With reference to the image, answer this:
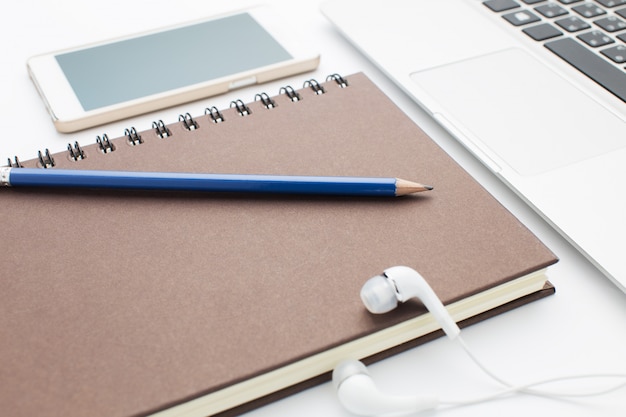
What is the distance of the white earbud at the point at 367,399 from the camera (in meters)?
0.38

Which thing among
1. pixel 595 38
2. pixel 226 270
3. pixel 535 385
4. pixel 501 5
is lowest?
pixel 535 385

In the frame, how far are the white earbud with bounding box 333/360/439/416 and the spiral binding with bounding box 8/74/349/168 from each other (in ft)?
0.93

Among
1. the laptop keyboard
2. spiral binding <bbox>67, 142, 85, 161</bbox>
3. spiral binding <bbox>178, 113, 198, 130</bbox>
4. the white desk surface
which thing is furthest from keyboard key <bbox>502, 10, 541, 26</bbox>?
spiral binding <bbox>67, 142, 85, 161</bbox>

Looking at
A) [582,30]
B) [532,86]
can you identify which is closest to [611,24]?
[582,30]

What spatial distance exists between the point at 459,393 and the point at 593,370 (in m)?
0.09

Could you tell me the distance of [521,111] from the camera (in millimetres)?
602

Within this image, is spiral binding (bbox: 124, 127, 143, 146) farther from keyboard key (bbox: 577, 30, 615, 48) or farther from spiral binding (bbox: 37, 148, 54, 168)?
keyboard key (bbox: 577, 30, 615, 48)

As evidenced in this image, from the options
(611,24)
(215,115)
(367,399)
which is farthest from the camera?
(611,24)

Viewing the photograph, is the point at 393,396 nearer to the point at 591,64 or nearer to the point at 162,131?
the point at 162,131

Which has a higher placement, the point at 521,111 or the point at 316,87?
the point at 316,87

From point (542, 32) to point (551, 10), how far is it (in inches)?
2.0

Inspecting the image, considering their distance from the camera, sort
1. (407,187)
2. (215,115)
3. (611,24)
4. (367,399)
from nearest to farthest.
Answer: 1. (367,399)
2. (407,187)
3. (215,115)
4. (611,24)

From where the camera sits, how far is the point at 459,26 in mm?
735

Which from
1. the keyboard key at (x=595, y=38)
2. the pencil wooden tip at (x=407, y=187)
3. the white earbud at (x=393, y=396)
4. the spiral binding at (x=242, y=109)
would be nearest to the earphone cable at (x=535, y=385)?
the white earbud at (x=393, y=396)
